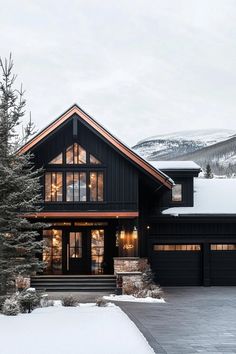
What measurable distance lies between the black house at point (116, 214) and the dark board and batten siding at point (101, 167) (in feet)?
0.15

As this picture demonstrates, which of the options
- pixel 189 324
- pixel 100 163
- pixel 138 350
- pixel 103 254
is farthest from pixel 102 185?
pixel 138 350

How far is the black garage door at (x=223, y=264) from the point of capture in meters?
28.9

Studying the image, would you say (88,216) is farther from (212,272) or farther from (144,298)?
(212,272)

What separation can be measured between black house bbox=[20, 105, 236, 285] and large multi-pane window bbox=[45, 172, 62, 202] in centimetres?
5

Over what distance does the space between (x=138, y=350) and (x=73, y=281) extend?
45.5 ft

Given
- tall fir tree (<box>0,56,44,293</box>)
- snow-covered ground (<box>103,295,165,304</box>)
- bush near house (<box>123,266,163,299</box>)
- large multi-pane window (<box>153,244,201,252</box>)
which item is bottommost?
snow-covered ground (<box>103,295,165,304</box>)

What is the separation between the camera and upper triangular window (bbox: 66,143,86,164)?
25469 millimetres

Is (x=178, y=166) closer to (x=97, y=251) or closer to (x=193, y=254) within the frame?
(x=193, y=254)

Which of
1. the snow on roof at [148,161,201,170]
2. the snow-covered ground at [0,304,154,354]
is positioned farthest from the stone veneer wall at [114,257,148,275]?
the snow-covered ground at [0,304,154,354]

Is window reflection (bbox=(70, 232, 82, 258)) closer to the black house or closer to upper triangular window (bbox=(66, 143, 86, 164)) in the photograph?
the black house

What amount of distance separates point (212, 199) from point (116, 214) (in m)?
7.57

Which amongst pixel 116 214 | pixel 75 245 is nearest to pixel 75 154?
pixel 116 214

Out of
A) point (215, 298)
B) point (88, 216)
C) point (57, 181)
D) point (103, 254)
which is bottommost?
point (215, 298)

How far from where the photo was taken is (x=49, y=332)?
1299 centimetres
